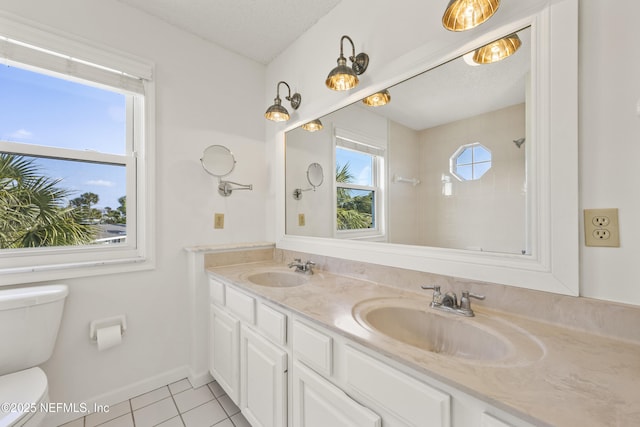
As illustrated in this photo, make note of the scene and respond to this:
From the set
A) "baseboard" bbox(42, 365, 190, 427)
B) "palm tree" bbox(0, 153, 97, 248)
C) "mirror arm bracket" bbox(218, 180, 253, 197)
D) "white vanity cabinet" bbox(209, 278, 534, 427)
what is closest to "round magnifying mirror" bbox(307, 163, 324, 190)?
"mirror arm bracket" bbox(218, 180, 253, 197)

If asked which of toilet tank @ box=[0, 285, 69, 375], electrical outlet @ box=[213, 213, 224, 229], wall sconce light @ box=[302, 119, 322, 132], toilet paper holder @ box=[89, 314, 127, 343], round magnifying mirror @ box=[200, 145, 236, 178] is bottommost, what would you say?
toilet paper holder @ box=[89, 314, 127, 343]

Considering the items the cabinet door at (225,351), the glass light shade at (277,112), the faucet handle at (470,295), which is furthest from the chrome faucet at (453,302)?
the glass light shade at (277,112)

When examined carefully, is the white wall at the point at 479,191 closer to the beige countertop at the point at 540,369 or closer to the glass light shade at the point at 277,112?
the beige countertop at the point at 540,369

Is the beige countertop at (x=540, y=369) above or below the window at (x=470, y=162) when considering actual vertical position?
below

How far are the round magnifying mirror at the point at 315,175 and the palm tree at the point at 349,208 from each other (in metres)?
0.15

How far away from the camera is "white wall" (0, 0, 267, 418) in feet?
4.92

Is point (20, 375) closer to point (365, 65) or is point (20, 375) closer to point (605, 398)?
point (605, 398)

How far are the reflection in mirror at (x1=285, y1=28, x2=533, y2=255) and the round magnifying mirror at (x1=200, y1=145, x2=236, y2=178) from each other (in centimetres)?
74

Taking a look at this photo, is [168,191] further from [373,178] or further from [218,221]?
[373,178]

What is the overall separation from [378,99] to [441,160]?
1.63ft

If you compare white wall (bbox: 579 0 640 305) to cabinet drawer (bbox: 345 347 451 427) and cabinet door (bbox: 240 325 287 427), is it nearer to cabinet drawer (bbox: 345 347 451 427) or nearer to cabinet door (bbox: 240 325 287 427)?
cabinet drawer (bbox: 345 347 451 427)

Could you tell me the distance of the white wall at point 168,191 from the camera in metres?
1.50

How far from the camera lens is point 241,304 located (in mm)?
1421

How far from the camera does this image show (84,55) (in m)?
1.50
